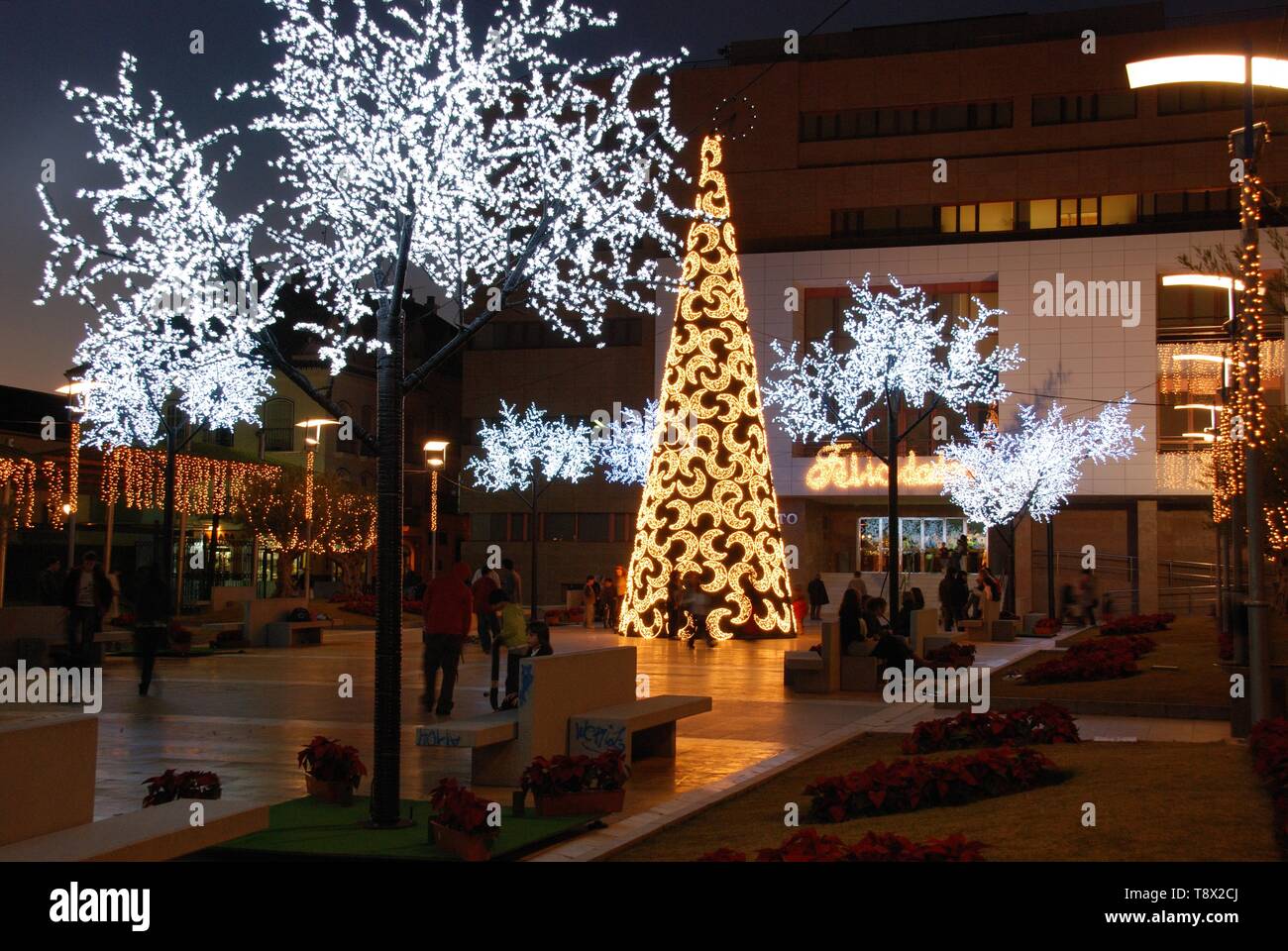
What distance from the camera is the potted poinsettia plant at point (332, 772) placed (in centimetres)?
1039

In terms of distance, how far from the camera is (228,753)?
13.2 metres

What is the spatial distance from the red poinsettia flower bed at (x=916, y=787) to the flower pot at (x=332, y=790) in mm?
3456

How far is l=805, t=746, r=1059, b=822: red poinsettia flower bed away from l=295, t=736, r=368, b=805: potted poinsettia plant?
3403 mm

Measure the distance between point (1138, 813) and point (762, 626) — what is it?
22078 millimetres

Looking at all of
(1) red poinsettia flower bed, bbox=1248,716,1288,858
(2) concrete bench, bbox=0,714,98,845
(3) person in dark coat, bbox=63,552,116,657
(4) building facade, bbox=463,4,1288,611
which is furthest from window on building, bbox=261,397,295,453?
(2) concrete bench, bbox=0,714,98,845

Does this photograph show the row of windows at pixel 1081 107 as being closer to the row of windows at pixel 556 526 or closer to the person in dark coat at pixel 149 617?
the row of windows at pixel 556 526

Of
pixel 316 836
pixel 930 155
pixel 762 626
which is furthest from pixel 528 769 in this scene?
pixel 930 155

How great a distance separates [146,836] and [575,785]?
4030 millimetres

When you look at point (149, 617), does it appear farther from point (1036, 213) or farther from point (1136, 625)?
point (1036, 213)

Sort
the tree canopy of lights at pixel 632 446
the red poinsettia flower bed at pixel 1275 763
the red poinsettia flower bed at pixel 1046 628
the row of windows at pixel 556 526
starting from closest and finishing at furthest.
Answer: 1. the red poinsettia flower bed at pixel 1275 763
2. the red poinsettia flower bed at pixel 1046 628
3. the tree canopy of lights at pixel 632 446
4. the row of windows at pixel 556 526

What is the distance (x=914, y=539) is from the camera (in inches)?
2293

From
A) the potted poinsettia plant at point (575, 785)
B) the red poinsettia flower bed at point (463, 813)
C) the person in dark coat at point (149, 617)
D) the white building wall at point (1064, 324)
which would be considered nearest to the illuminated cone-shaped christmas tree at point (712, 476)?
the person in dark coat at point (149, 617)

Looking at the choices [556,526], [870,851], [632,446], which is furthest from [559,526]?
[870,851]

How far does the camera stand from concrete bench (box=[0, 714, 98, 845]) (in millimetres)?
6379
